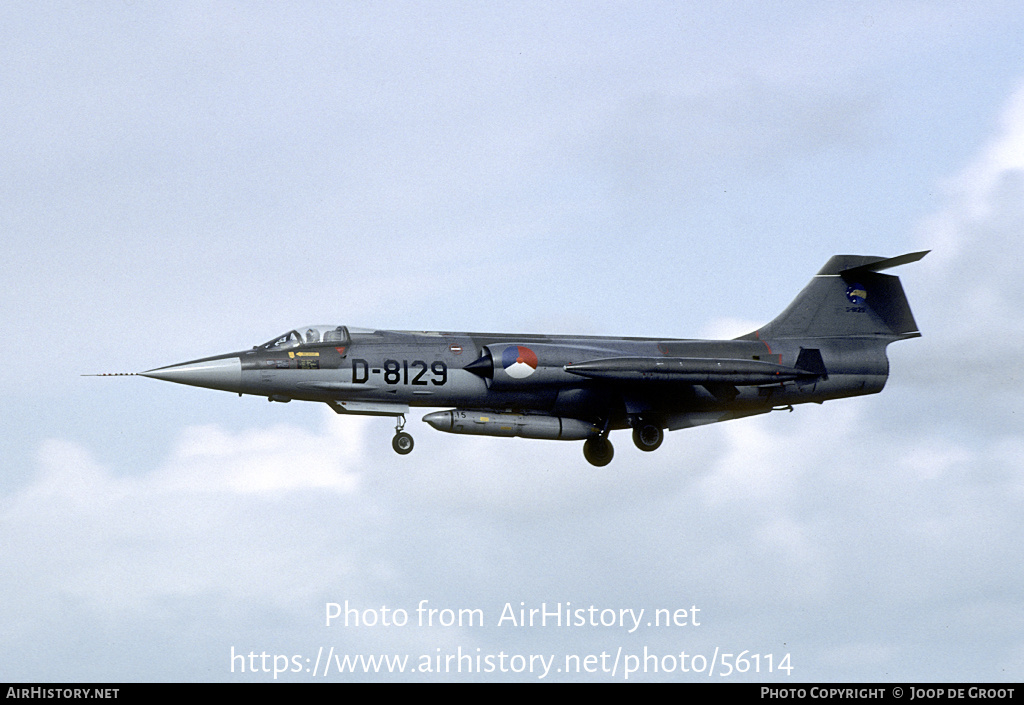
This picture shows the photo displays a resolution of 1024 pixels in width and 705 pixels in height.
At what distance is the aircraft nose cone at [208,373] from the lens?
28.0 meters

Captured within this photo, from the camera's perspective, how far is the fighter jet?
93.6ft

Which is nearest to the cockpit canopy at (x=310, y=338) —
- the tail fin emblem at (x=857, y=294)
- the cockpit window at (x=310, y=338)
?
the cockpit window at (x=310, y=338)

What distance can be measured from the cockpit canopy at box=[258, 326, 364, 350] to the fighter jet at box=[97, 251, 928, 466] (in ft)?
0.08

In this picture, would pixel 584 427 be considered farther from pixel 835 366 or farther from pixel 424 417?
pixel 835 366

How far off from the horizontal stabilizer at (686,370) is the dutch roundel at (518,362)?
2.63ft

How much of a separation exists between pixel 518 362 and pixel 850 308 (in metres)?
9.41

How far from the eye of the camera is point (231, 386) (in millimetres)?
28219

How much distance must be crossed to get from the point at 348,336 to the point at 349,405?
1589mm

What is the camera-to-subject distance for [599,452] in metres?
31.0

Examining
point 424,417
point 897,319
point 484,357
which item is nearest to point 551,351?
point 484,357

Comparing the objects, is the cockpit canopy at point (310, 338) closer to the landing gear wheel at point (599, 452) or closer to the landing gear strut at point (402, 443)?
the landing gear strut at point (402, 443)

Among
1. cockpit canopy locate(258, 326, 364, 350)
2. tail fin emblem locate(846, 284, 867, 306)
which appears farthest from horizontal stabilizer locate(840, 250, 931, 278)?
cockpit canopy locate(258, 326, 364, 350)

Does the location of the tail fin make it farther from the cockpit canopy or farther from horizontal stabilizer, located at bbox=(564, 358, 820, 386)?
the cockpit canopy

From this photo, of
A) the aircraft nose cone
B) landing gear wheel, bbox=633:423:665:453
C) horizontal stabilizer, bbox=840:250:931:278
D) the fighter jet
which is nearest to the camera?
the aircraft nose cone
